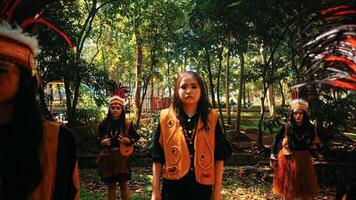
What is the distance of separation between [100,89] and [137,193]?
10.8 feet

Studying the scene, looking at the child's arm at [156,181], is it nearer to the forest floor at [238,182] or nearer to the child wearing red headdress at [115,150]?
the child wearing red headdress at [115,150]

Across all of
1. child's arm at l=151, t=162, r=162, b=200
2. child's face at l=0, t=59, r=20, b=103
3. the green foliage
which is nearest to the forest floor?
the green foliage

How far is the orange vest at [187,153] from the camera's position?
3443 mm

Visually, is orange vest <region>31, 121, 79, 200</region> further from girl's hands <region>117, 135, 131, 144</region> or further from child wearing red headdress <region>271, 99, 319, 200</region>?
child wearing red headdress <region>271, 99, 319, 200</region>

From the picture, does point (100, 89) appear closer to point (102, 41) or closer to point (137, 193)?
point (137, 193)

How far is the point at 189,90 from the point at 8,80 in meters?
1.94

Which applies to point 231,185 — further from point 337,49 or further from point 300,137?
point 337,49

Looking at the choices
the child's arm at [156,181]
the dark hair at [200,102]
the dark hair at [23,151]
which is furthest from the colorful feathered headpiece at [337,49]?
the child's arm at [156,181]

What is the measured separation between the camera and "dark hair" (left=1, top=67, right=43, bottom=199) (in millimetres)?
1770

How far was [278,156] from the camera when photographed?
6.68 metres

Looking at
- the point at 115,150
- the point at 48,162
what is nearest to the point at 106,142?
the point at 115,150

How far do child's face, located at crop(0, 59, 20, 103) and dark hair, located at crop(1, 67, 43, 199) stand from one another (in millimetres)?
28

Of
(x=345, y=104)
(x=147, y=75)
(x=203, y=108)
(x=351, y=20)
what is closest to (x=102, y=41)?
(x=147, y=75)

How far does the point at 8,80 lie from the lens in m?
1.80
